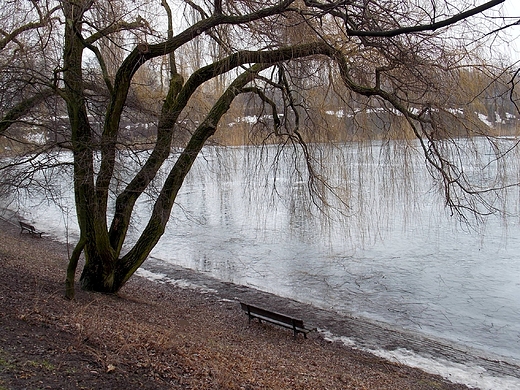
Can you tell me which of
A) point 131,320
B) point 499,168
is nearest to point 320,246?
point 499,168

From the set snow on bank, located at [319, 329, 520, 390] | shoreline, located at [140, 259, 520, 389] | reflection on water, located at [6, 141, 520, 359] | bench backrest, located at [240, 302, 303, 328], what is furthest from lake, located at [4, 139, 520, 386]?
bench backrest, located at [240, 302, 303, 328]

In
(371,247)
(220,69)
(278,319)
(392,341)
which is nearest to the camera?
(220,69)

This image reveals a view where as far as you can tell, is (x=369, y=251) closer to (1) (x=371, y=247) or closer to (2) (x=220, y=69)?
(1) (x=371, y=247)

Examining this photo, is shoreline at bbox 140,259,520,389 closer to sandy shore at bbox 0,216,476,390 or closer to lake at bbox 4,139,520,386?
sandy shore at bbox 0,216,476,390

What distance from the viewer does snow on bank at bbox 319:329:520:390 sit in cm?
682

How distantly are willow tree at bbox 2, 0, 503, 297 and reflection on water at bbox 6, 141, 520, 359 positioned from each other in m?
1.17

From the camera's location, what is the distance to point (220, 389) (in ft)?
14.0

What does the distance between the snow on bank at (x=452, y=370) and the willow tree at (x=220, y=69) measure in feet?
9.23

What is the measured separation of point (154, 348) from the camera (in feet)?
16.0

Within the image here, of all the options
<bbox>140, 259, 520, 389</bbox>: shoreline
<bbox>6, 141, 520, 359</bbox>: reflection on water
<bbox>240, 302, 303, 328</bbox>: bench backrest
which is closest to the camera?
<bbox>140, 259, 520, 389</bbox>: shoreline

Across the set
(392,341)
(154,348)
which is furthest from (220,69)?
(392,341)

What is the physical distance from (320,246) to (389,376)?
331 inches

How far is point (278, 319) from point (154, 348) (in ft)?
10.4

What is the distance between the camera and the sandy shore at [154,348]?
406 cm
